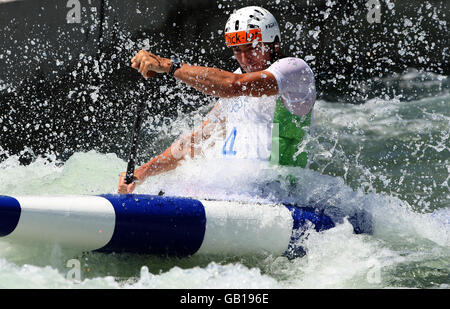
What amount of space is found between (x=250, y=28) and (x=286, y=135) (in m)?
0.68

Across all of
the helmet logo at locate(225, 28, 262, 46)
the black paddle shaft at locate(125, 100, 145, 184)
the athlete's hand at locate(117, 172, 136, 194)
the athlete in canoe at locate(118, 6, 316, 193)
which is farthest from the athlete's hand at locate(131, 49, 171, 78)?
the athlete's hand at locate(117, 172, 136, 194)

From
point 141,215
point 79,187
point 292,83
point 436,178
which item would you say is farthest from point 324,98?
point 141,215

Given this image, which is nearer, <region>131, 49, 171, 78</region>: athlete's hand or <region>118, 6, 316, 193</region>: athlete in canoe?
<region>131, 49, 171, 78</region>: athlete's hand

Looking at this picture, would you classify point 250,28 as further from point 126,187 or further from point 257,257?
point 257,257

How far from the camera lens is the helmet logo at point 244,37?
4.04m

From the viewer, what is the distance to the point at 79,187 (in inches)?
205

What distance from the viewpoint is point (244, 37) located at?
4047 millimetres

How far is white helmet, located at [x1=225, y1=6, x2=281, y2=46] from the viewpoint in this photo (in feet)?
13.3

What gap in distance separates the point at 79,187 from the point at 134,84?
4.36m

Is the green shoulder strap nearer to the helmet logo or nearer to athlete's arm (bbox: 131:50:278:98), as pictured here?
athlete's arm (bbox: 131:50:278:98)

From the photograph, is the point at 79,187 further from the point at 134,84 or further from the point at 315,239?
the point at 134,84

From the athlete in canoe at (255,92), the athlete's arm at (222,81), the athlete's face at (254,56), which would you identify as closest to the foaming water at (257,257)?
the athlete in canoe at (255,92)
